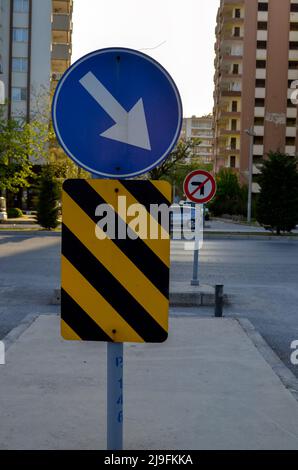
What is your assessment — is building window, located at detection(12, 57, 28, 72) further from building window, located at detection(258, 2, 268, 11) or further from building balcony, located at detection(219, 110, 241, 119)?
building window, located at detection(258, 2, 268, 11)

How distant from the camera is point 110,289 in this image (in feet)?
11.0

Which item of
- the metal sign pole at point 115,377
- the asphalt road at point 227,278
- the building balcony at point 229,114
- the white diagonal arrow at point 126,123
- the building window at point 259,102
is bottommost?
the asphalt road at point 227,278

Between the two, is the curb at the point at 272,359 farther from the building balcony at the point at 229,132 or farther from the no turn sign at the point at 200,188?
the building balcony at the point at 229,132

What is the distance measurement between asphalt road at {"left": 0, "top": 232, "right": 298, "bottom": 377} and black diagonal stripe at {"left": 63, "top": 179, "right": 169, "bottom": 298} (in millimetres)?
3578

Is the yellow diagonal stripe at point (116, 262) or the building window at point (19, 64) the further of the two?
the building window at point (19, 64)

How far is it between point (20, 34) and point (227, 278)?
4645 cm

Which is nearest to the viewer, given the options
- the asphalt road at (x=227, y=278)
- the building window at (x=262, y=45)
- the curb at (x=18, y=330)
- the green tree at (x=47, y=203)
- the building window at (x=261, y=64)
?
the curb at (x=18, y=330)

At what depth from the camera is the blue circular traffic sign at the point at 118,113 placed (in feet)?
10.9

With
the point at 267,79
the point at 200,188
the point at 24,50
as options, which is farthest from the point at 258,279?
the point at 267,79

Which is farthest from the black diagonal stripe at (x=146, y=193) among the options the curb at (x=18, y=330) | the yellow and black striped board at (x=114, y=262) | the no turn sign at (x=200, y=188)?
the no turn sign at (x=200, y=188)

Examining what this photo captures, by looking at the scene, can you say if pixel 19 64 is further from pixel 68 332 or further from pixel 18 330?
pixel 68 332

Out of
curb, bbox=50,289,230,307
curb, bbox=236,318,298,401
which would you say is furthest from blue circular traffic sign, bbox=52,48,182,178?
curb, bbox=50,289,230,307

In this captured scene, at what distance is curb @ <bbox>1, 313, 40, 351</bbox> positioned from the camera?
731 cm
